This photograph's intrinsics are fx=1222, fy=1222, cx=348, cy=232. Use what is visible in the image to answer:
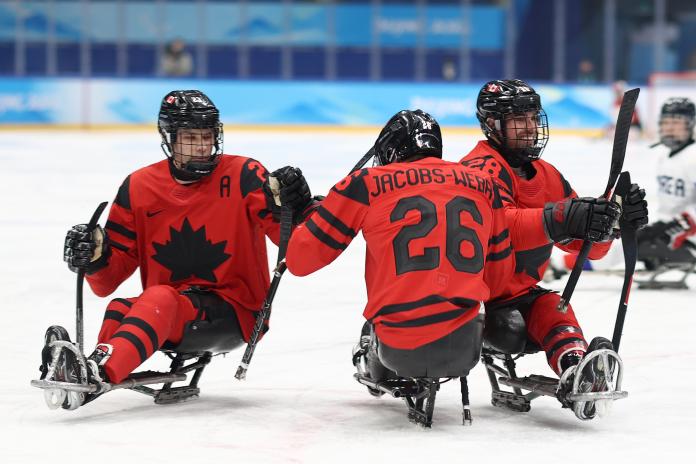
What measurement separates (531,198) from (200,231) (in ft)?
3.57

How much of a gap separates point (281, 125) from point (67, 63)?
5.67 meters

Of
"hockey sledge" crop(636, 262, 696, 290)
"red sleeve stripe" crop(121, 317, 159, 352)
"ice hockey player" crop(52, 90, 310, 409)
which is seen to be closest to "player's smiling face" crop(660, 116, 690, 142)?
"hockey sledge" crop(636, 262, 696, 290)

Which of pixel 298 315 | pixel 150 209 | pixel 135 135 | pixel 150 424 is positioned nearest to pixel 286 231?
pixel 150 209

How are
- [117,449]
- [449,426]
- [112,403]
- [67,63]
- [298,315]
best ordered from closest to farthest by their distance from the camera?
[117,449] < [449,426] < [112,403] < [298,315] < [67,63]

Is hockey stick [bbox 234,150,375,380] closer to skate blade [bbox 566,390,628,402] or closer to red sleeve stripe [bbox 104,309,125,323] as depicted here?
red sleeve stripe [bbox 104,309,125,323]

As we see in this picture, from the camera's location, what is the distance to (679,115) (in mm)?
7027

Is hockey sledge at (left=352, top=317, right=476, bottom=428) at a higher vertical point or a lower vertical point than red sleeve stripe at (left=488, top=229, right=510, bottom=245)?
lower

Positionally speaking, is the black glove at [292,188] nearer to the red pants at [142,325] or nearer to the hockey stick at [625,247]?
the red pants at [142,325]

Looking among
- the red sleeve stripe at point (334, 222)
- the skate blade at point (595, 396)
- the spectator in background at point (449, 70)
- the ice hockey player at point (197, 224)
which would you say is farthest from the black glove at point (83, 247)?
the spectator in background at point (449, 70)

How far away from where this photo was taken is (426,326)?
11.4 ft

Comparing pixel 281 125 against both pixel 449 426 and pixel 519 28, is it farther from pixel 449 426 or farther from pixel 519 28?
pixel 449 426

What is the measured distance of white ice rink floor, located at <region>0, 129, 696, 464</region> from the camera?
337 centimetres

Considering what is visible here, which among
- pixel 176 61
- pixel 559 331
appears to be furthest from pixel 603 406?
pixel 176 61

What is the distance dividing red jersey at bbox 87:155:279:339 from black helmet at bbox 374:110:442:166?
54 centimetres
